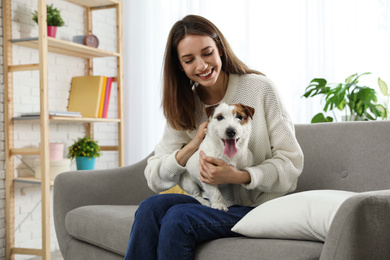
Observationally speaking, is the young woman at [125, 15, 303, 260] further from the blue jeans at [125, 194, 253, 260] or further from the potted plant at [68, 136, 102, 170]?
the potted plant at [68, 136, 102, 170]

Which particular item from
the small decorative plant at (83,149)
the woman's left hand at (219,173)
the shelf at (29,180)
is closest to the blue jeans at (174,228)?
the woman's left hand at (219,173)

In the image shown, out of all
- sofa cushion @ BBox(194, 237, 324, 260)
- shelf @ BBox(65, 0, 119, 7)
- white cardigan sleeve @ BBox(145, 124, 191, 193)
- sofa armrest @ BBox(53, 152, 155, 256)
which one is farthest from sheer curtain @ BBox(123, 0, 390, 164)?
sofa cushion @ BBox(194, 237, 324, 260)

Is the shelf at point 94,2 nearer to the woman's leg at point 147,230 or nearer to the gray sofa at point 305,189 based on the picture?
the gray sofa at point 305,189

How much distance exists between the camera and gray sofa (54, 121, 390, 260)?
111 cm

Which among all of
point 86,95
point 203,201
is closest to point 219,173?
point 203,201

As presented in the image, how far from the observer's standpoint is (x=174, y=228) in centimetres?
140

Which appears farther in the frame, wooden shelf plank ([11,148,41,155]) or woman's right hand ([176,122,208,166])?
wooden shelf plank ([11,148,41,155])

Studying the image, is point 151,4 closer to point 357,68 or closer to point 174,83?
point 357,68

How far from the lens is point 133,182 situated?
251cm

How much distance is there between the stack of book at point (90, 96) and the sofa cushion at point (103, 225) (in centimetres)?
152

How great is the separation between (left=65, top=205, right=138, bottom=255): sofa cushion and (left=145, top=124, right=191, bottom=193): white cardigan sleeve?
0.76 feet

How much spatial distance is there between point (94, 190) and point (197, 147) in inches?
36.1

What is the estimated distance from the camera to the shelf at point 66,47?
10.6 feet

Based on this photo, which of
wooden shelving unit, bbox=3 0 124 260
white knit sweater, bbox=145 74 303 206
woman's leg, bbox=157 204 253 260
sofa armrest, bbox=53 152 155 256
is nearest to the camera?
woman's leg, bbox=157 204 253 260
